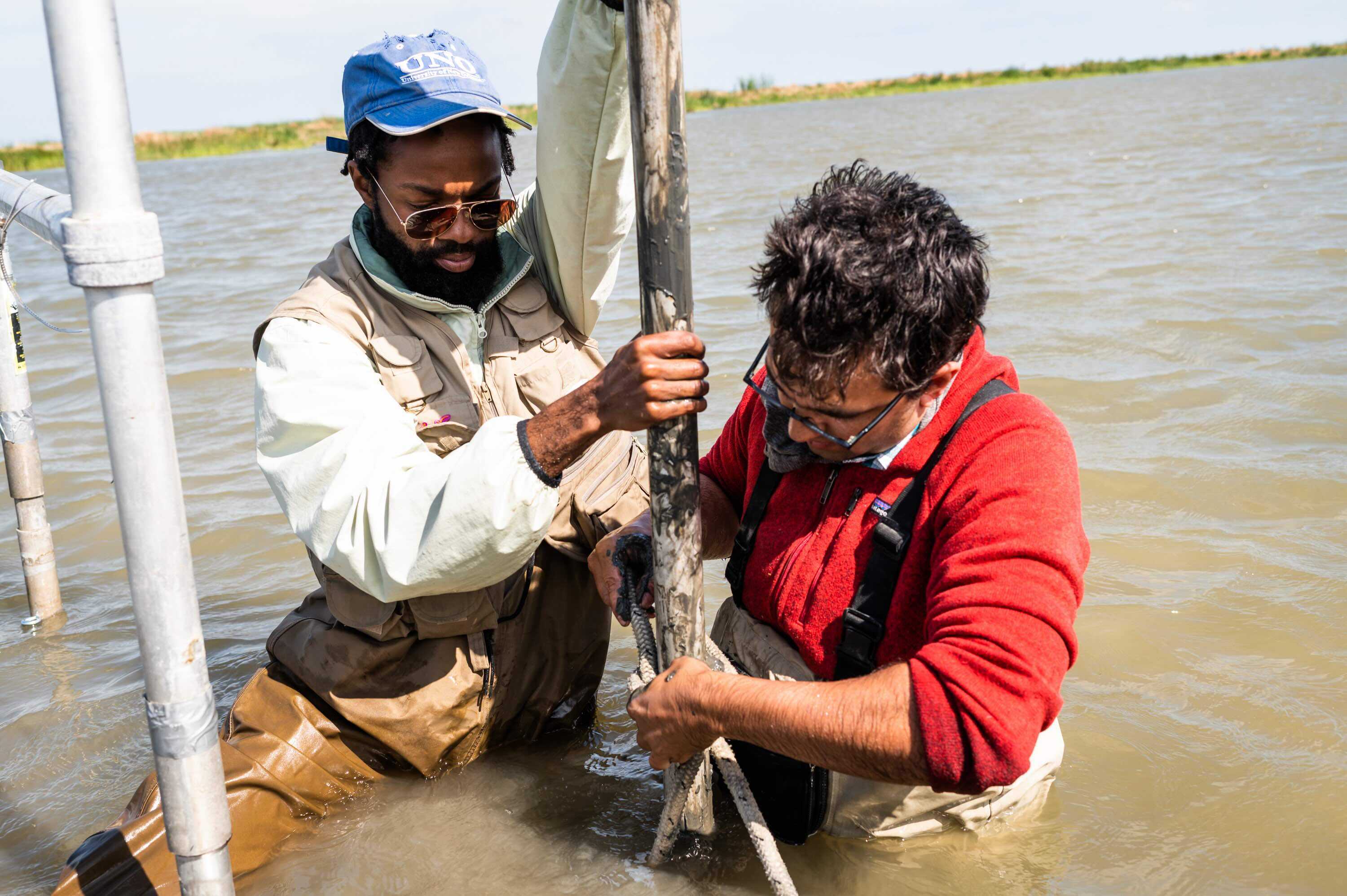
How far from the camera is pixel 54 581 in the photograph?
4.89 m

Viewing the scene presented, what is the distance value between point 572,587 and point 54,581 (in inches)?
108

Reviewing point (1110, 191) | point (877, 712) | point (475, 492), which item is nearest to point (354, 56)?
point (475, 492)

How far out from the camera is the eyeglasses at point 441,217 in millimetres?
3129

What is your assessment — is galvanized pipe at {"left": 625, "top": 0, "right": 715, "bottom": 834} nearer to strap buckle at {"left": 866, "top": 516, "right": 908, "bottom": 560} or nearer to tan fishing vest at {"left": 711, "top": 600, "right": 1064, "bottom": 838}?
tan fishing vest at {"left": 711, "top": 600, "right": 1064, "bottom": 838}

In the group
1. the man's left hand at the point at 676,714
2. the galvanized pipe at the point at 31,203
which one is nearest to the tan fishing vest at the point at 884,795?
the man's left hand at the point at 676,714

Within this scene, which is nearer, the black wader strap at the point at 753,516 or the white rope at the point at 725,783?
the white rope at the point at 725,783

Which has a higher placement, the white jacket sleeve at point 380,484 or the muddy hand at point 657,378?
the muddy hand at point 657,378

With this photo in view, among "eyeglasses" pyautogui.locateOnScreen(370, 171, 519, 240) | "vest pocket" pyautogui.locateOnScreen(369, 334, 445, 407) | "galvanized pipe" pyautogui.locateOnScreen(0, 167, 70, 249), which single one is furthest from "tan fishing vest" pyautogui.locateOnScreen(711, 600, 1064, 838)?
"galvanized pipe" pyautogui.locateOnScreen(0, 167, 70, 249)

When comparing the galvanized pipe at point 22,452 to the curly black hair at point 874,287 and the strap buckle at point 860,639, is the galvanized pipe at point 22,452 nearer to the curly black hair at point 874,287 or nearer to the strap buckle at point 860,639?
the curly black hair at point 874,287

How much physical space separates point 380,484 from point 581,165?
1.10m

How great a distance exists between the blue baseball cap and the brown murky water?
6.50 feet

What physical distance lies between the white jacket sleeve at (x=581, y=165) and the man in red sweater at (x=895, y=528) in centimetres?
79

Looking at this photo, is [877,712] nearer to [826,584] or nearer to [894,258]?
[826,584]

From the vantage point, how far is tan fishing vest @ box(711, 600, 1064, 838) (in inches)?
106
